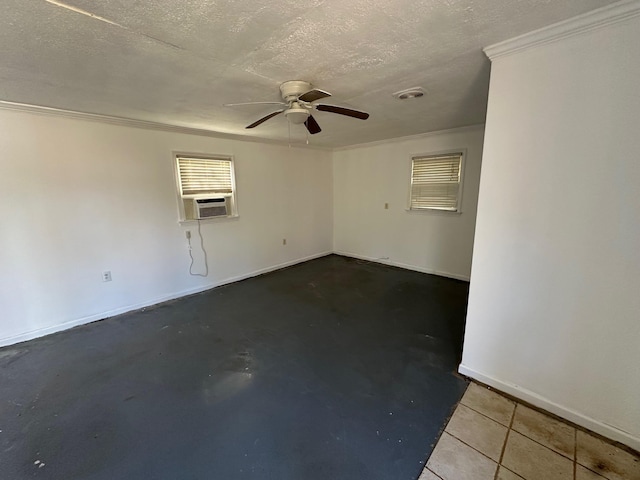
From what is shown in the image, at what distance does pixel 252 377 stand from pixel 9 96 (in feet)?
10.1

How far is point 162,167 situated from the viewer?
3.32 meters

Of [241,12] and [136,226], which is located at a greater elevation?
[241,12]

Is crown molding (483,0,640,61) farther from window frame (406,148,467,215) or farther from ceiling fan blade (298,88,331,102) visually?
window frame (406,148,467,215)

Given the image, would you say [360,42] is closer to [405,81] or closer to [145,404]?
[405,81]

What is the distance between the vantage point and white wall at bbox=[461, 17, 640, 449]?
53.4 inches

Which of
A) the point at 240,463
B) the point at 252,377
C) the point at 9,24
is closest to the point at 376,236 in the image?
the point at 252,377

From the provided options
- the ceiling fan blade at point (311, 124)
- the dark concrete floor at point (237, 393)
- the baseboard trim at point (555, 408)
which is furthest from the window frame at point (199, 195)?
the baseboard trim at point (555, 408)

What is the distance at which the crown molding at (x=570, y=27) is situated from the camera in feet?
4.07

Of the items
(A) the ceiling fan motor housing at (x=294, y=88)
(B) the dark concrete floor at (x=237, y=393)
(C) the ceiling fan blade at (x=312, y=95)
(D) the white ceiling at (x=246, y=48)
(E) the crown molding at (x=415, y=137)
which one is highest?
(E) the crown molding at (x=415, y=137)

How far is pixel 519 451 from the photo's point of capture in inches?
57.5

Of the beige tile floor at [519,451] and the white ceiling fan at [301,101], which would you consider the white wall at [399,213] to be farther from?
the beige tile floor at [519,451]

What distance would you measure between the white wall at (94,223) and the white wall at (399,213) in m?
1.99

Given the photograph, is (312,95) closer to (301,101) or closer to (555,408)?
(301,101)

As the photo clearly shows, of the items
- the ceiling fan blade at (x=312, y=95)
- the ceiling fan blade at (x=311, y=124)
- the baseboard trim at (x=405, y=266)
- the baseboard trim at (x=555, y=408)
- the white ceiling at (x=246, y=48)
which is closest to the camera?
the white ceiling at (x=246, y=48)
